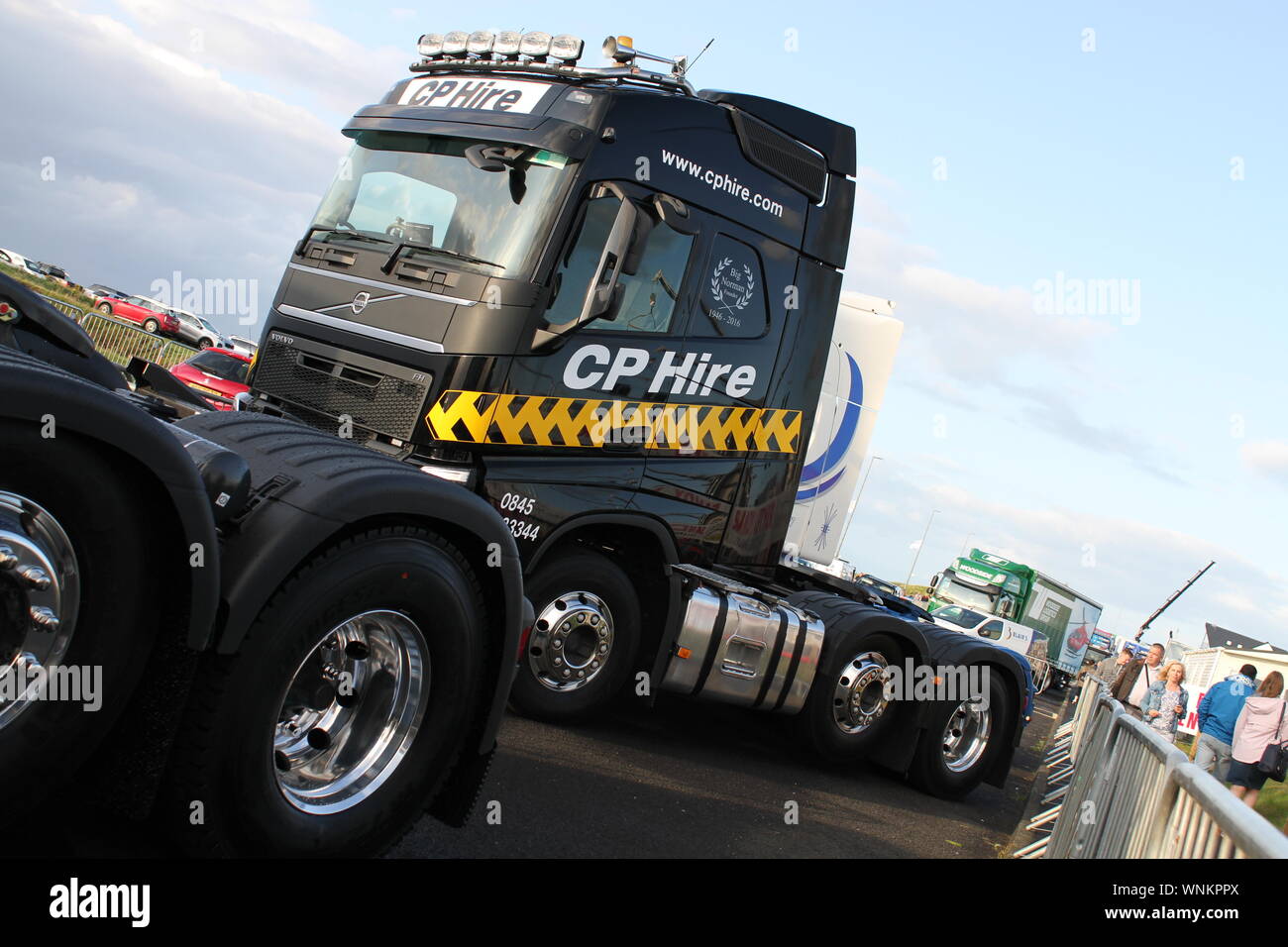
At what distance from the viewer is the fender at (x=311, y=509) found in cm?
326

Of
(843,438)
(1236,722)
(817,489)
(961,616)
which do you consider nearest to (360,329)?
(817,489)

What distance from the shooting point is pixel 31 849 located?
304 cm

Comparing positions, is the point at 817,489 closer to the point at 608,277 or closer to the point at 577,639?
the point at 577,639

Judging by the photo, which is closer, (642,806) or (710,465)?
(642,806)

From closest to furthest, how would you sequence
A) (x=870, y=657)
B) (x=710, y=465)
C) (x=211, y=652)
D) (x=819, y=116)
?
1. (x=211, y=652)
2. (x=710, y=465)
3. (x=819, y=116)
4. (x=870, y=657)

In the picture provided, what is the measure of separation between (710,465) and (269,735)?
4089 millimetres

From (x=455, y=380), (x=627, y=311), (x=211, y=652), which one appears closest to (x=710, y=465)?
(x=627, y=311)

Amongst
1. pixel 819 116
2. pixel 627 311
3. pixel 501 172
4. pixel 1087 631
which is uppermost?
pixel 819 116

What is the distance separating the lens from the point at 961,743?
344 inches

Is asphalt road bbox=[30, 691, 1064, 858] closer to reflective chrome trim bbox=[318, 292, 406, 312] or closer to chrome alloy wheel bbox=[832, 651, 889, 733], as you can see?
chrome alloy wheel bbox=[832, 651, 889, 733]

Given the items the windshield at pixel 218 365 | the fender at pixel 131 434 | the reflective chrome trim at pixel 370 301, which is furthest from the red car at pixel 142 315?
the fender at pixel 131 434

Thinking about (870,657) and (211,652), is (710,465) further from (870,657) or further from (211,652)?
(211,652)

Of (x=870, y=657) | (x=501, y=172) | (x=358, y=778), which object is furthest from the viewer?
(x=870, y=657)

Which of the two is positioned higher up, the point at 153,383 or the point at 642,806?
the point at 153,383
